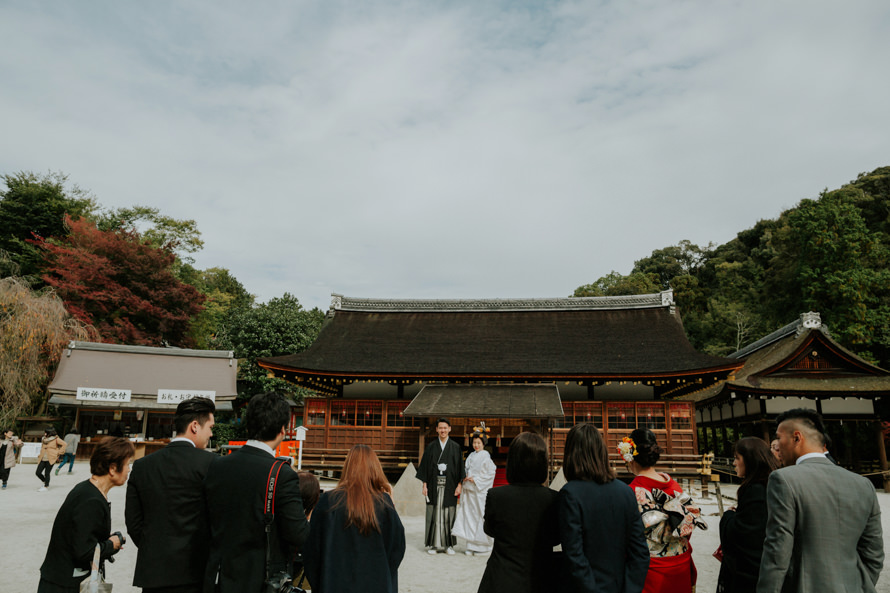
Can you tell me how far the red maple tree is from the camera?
26.1 m

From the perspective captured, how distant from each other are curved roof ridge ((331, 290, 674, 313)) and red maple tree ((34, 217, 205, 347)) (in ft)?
39.3

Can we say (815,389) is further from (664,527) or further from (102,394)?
(102,394)

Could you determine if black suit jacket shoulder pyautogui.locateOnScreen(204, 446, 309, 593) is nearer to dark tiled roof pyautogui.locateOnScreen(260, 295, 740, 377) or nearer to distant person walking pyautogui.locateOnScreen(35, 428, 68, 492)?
distant person walking pyautogui.locateOnScreen(35, 428, 68, 492)

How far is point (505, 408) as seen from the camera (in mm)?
14539

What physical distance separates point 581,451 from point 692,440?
14.3 metres

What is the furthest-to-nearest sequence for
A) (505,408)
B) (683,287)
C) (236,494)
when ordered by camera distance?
(683,287) < (505,408) < (236,494)

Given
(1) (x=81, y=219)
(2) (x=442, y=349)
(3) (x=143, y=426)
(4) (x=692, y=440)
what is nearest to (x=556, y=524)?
(4) (x=692, y=440)

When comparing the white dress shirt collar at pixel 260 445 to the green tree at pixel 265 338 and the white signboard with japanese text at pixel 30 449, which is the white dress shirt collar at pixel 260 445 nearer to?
the white signboard with japanese text at pixel 30 449

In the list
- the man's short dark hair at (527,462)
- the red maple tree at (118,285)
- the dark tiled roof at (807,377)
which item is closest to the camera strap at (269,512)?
the man's short dark hair at (527,462)

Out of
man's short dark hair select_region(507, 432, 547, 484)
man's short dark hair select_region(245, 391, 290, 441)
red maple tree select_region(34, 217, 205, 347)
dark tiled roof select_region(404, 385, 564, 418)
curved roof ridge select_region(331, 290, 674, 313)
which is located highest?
red maple tree select_region(34, 217, 205, 347)

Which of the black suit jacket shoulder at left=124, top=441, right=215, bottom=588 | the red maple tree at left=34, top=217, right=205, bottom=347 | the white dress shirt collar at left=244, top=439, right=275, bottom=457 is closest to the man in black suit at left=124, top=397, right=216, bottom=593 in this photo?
the black suit jacket shoulder at left=124, top=441, right=215, bottom=588

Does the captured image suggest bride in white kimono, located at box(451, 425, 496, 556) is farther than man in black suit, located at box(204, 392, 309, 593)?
Yes

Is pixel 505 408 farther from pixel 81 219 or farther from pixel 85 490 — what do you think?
pixel 81 219

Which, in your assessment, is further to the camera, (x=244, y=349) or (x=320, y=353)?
(x=244, y=349)
